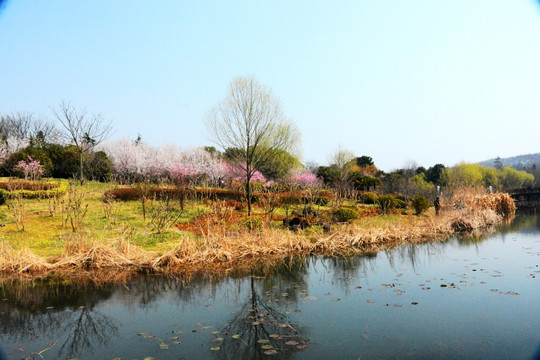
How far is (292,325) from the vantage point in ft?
16.8

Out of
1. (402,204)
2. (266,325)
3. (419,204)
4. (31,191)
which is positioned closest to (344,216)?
(419,204)

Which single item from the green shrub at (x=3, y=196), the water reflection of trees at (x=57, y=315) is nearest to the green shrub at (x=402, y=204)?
the water reflection of trees at (x=57, y=315)

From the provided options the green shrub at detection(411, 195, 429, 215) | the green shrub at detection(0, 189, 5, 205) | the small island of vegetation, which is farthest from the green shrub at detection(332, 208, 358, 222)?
the green shrub at detection(0, 189, 5, 205)

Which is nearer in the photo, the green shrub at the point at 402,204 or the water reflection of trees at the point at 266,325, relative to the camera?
the water reflection of trees at the point at 266,325

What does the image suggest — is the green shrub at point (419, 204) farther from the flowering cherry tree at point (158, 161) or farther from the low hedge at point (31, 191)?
the low hedge at point (31, 191)

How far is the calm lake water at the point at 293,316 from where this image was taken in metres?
4.38

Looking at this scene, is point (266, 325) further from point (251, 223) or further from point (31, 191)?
point (31, 191)

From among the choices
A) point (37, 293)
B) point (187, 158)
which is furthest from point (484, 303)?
point (187, 158)

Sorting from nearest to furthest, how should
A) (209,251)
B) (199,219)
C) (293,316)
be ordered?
(293,316) < (209,251) < (199,219)

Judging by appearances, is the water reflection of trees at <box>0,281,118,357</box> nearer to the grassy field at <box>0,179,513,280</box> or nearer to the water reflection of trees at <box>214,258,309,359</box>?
the grassy field at <box>0,179,513,280</box>

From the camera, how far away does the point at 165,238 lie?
11.2 meters

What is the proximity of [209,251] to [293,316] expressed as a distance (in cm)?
430

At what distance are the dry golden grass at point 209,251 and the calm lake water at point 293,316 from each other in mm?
948

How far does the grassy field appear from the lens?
8633 mm
